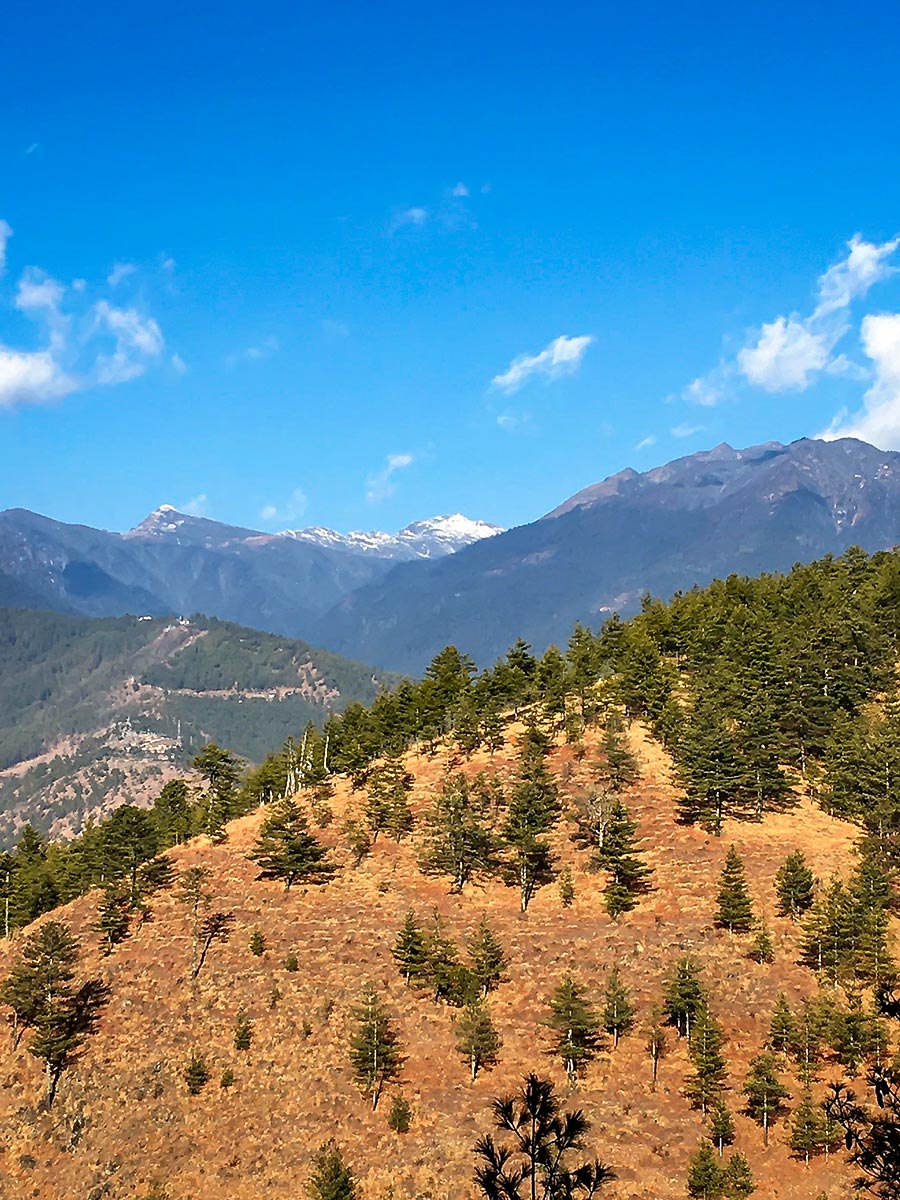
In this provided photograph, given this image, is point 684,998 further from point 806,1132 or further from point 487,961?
point 487,961

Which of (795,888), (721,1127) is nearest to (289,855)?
(795,888)

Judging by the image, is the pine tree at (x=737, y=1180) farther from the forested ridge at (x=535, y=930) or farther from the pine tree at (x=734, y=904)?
the pine tree at (x=734, y=904)

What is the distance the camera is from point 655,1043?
59.4m

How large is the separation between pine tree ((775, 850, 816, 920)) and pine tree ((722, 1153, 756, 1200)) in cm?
2692

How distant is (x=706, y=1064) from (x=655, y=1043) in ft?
17.7

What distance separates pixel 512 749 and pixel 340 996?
44.2m

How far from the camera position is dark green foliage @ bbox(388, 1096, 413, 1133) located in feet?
184

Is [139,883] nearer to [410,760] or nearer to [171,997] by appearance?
[171,997]

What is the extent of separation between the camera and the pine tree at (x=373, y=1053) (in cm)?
6019

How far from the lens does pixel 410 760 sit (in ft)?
375

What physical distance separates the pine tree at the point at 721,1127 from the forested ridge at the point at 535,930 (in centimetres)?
19

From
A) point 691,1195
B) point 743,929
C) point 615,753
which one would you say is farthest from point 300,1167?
point 615,753

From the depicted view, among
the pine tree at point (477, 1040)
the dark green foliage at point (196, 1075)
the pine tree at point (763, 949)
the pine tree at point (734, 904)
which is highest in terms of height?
the pine tree at point (734, 904)

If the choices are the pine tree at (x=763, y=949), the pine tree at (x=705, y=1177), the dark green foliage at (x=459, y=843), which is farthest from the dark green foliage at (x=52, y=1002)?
the pine tree at (x=763, y=949)
